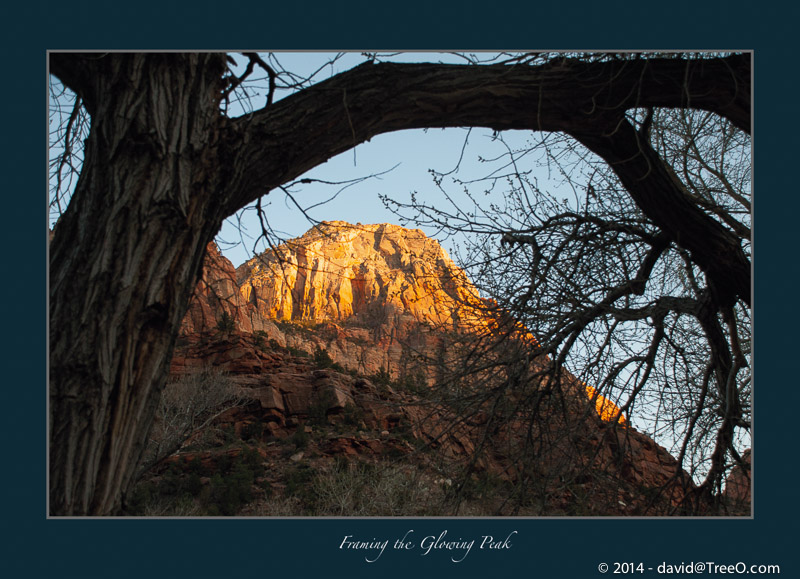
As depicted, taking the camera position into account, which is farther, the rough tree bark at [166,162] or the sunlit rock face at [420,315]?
the sunlit rock face at [420,315]

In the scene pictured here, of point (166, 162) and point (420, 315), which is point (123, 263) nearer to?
point (166, 162)

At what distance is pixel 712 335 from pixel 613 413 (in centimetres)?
79

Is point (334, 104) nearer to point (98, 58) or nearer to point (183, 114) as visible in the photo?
point (183, 114)

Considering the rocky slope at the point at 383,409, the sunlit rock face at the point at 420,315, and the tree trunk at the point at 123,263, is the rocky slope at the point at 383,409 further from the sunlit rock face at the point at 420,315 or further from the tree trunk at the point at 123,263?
the tree trunk at the point at 123,263

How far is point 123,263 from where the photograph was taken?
1.83 meters

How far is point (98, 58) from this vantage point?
214cm

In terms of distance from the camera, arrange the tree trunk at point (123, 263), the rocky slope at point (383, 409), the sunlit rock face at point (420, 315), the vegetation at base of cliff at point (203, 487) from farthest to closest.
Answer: the vegetation at base of cliff at point (203, 487) → the rocky slope at point (383, 409) → the sunlit rock face at point (420, 315) → the tree trunk at point (123, 263)

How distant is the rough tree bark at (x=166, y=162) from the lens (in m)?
1.77

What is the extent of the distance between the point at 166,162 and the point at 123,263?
1.16 feet

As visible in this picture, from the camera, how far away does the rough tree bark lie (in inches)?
69.7

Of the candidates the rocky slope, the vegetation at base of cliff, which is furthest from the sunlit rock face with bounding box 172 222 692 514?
the vegetation at base of cliff

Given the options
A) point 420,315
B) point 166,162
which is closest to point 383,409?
point 420,315

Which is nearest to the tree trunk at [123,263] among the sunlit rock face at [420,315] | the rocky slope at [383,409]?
the sunlit rock face at [420,315]
